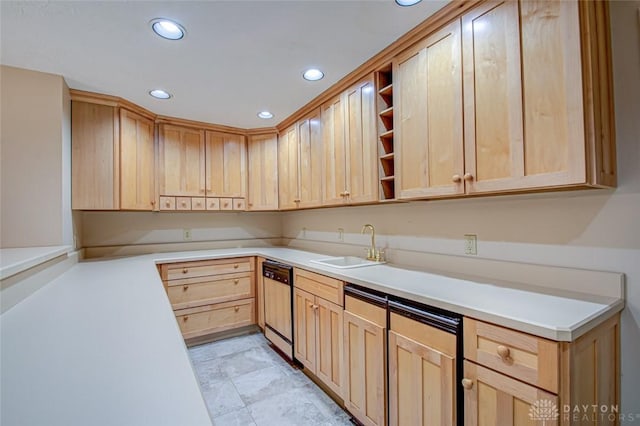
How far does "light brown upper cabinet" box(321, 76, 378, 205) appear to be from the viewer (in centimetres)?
212

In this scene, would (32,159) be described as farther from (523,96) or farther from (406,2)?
(523,96)

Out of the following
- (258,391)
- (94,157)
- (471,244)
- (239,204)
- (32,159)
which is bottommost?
(258,391)

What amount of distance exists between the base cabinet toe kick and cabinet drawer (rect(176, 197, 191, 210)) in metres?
1.42

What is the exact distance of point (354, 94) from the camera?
2273 millimetres

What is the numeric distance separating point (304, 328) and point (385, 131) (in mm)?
1636

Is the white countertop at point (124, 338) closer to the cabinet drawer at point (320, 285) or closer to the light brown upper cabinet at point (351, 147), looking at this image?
the cabinet drawer at point (320, 285)

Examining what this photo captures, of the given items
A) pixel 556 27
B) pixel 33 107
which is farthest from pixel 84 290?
pixel 556 27

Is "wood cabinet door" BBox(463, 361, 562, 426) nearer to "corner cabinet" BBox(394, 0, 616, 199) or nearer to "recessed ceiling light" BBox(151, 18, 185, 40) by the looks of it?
"corner cabinet" BBox(394, 0, 616, 199)

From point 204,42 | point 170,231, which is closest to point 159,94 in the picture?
point 204,42

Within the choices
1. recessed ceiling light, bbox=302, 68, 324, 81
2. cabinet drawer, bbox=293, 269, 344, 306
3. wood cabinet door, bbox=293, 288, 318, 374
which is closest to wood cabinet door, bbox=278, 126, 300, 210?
recessed ceiling light, bbox=302, 68, 324, 81

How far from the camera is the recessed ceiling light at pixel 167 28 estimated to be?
164cm

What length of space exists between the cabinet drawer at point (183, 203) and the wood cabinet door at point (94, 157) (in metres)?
0.61

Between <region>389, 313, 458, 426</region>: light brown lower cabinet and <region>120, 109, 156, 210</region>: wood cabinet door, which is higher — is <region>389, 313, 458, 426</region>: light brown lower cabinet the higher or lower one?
the lower one

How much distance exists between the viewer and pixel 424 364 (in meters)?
1.38
